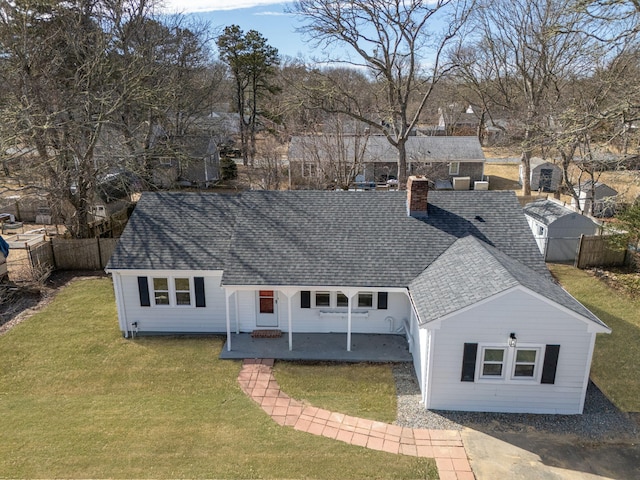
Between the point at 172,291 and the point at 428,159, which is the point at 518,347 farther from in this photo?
the point at 428,159

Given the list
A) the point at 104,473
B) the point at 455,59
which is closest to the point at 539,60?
the point at 455,59

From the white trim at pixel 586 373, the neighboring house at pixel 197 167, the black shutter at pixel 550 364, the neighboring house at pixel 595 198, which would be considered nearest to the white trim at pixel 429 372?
the black shutter at pixel 550 364

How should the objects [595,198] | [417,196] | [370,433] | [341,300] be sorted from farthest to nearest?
[595,198] → [417,196] → [341,300] → [370,433]

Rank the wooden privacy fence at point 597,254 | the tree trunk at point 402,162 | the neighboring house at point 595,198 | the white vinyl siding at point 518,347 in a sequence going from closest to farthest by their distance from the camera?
the white vinyl siding at point 518,347, the wooden privacy fence at point 597,254, the neighboring house at point 595,198, the tree trunk at point 402,162

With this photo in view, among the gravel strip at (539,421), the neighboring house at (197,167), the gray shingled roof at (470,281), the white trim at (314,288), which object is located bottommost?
the gravel strip at (539,421)

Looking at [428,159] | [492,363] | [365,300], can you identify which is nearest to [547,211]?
[365,300]

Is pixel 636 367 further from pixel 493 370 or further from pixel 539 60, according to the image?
pixel 539 60

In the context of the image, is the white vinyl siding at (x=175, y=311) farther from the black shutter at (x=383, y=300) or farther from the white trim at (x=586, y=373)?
the white trim at (x=586, y=373)
